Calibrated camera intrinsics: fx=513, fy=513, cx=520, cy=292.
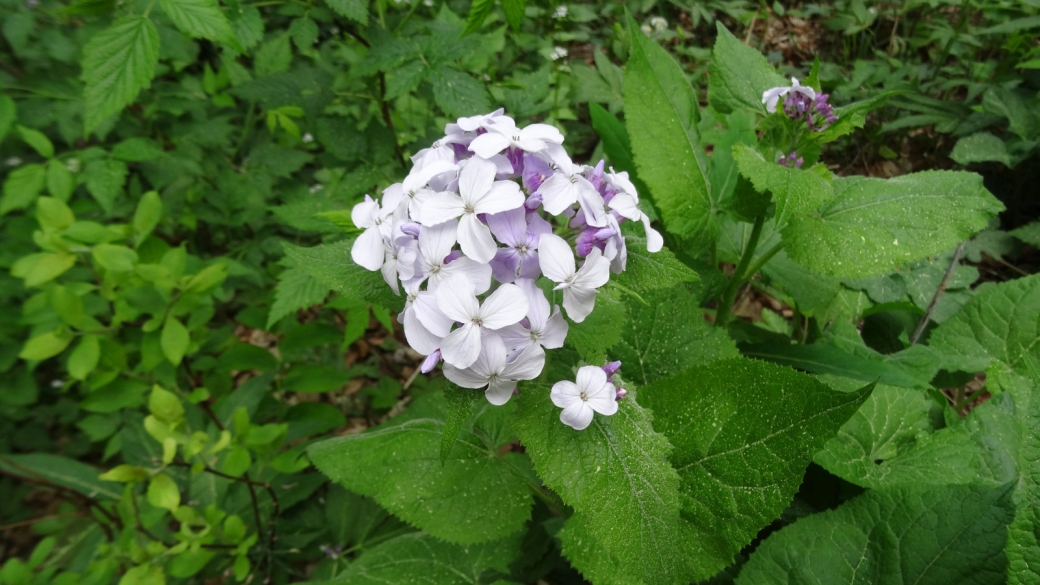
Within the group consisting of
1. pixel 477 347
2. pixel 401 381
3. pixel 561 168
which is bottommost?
pixel 401 381

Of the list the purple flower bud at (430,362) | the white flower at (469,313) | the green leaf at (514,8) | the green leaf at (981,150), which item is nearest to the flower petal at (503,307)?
the white flower at (469,313)

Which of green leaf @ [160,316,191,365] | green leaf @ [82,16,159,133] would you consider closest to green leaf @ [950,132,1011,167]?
green leaf @ [82,16,159,133]

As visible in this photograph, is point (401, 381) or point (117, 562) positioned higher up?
point (117, 562)

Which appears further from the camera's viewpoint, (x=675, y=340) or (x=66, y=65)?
(x=66, y=65)

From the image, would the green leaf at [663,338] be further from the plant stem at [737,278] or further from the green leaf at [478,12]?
the green leaf at [478,12]

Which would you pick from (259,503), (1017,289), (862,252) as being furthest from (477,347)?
(1017,289)

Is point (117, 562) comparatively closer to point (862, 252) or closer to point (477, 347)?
point (477, 347)
